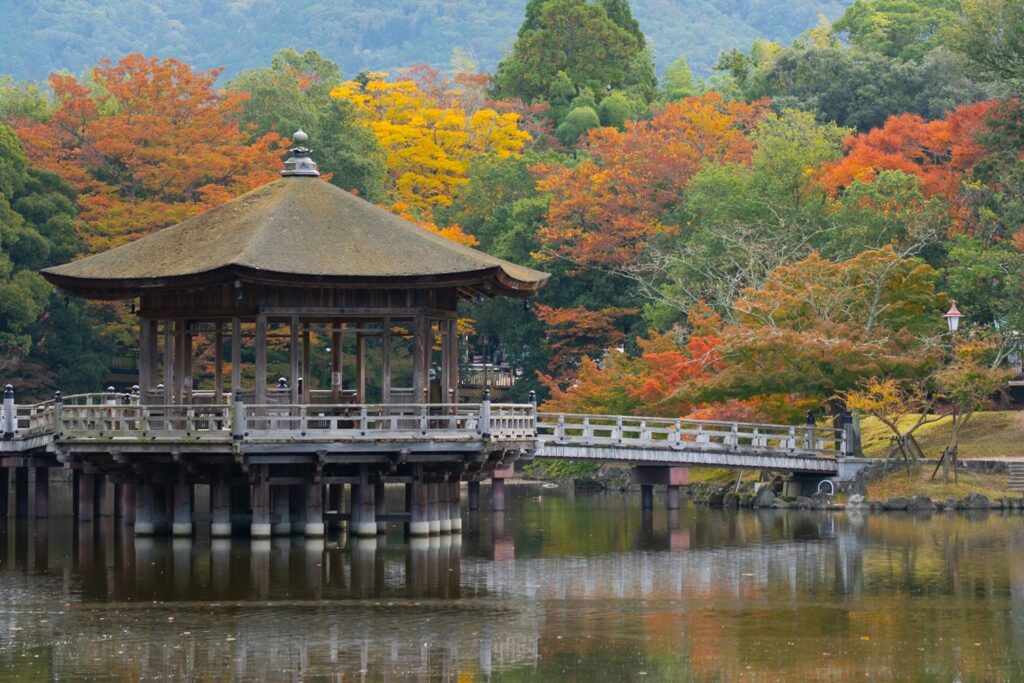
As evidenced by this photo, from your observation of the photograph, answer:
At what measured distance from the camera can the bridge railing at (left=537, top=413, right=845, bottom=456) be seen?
50.8 metres

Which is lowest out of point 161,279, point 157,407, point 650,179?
point 157,407

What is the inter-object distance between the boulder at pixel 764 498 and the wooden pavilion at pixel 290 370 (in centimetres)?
1164

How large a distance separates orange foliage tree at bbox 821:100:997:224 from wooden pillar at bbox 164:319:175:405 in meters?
29.7

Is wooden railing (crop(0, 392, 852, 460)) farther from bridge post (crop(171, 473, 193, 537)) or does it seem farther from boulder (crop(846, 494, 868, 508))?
boulder (crop(846, 494, 868, 508))

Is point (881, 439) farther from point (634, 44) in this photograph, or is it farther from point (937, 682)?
point (634, 44)

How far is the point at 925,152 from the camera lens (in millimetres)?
78375

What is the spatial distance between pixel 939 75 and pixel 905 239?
1143 inches

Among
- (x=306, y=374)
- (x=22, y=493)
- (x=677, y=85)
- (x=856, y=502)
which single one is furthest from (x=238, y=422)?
(x=677, y=85)

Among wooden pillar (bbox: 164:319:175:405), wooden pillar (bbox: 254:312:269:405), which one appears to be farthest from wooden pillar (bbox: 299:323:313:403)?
wooden pillar (bbox: 164:319:175:405)

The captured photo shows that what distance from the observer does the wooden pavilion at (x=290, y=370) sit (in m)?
41.9

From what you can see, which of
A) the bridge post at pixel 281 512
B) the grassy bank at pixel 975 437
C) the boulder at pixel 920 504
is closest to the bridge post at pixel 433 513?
the bridge post at pixel 281 512

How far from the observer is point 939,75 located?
91000mm

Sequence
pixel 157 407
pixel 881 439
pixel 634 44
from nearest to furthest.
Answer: pixel 157 407 → pixel 881 439 → pixel 634 44

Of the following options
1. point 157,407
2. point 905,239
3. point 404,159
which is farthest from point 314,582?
point 404,159
